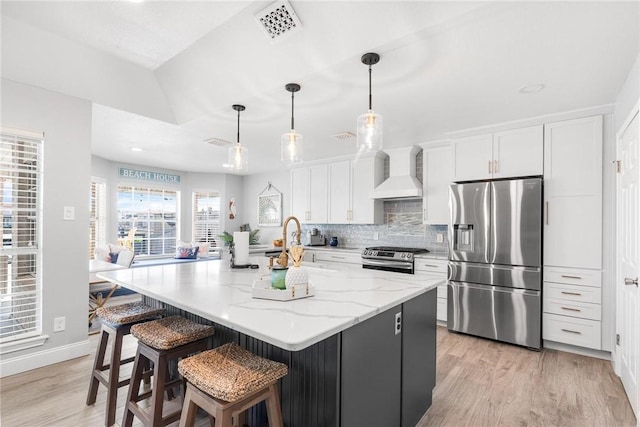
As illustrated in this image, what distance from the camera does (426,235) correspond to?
15.3ft

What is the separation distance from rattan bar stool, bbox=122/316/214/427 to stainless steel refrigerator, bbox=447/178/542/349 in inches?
114

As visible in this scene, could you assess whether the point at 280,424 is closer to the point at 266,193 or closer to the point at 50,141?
the point at 50,141

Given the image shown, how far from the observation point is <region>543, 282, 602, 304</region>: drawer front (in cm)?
301

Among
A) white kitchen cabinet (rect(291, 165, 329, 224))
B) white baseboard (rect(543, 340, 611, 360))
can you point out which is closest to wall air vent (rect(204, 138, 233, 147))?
white kitchen cabinet (rect(291, 165, 329, 224))

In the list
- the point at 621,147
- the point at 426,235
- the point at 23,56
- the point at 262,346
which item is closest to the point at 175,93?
the point at 23,56

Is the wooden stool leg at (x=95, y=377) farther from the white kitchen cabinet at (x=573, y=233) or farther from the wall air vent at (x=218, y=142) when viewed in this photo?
the white kitchen cabinet at (x=573, y=233)

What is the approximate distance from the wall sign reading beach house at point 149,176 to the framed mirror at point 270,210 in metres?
1.91

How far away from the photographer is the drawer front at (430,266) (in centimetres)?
390

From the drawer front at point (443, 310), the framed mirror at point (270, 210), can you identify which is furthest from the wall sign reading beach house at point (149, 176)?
the drawer front at point (443, 310)

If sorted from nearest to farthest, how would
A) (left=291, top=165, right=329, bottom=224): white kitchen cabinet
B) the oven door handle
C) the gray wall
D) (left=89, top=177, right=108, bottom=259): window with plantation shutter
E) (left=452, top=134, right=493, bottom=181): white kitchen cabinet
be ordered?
the gray wall
(left=452, top=134, right=493, bottom=181): white kitchen cabinet
the oven door handle
(left=291, top=165, right=329, bottom=224): white kitchen cabinet
(left=89, top=177, right=108, bottom=259): window with plantation shutter

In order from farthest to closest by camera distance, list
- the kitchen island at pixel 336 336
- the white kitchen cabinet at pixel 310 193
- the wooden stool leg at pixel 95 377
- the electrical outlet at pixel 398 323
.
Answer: the white kitchen cabinet at pixel 310 193
the wooden stool leg at pixel 95 377
the electrical outlet at pixel 398 323
the kitchen island at pixel 336 336

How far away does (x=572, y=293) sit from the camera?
3.10m

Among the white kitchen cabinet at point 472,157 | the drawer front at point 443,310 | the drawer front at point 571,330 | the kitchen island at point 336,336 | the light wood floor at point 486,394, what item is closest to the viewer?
the kitchen island at point 336,336

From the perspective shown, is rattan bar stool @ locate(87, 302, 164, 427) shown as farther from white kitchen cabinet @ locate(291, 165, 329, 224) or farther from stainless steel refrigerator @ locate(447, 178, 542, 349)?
white kitchen cabinet @ locate(291, 165, 329, 224)
